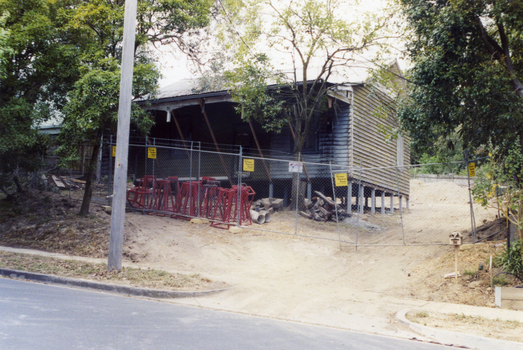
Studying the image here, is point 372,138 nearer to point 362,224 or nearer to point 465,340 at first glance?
point 362,224

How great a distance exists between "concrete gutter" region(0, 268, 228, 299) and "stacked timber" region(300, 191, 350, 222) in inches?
342

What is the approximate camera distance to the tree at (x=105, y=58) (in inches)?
435

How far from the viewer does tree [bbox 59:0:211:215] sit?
11039mm

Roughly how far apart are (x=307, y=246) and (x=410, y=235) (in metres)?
4.60

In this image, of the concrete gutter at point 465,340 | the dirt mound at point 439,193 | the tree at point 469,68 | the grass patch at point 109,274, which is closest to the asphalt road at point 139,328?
the concrete gutter at point 465,340

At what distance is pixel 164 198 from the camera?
49.0 ft

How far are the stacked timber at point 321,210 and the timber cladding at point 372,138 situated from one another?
168 centimetres

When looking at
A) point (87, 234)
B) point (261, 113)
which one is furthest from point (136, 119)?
point (261, 113)

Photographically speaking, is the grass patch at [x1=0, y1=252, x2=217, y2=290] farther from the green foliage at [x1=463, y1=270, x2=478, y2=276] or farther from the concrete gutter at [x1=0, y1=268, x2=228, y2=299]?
the green foliage at [x1=463, y1=270, x2=478, y2=276]

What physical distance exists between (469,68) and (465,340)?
7478 millimetres

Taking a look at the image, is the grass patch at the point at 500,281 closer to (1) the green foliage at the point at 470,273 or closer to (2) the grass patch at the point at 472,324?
(1) the green foliage at the point at 470,273

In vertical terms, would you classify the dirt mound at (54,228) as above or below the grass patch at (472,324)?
above

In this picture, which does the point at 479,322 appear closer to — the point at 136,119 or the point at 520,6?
the point at 520,6

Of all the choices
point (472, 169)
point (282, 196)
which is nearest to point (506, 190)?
point (472, 169)
